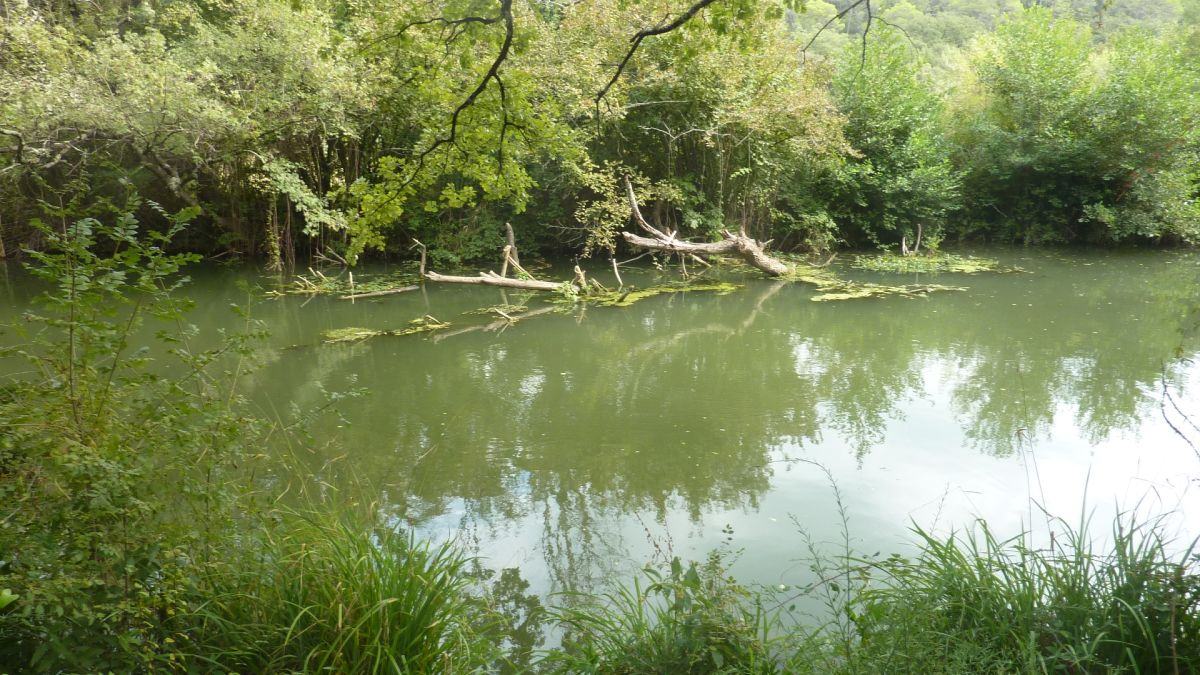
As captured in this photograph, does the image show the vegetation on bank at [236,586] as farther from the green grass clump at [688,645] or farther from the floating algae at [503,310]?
the floating algae at [503,310]

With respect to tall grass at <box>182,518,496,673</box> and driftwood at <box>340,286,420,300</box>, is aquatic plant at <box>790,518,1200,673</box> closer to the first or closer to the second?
tall grass at <box>182,518,496,673</box>

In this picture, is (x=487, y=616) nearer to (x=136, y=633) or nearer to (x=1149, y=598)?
(x=136, y=633)

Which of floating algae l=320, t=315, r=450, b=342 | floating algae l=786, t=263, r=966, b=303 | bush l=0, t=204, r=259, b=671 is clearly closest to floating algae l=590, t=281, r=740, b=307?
floating algae l=786, t=263, r=966, b=303

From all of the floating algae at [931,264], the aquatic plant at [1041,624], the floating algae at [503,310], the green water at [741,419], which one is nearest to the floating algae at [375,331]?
the green water at [741,419]

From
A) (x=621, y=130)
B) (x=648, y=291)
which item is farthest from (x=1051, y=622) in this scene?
(x=621, y=130)

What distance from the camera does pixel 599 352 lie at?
7957 mm

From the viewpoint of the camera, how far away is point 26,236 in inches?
564

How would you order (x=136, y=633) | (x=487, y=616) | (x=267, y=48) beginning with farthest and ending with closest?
1. (x=267, y=48)
2. (x=487, y=616)
3. (x=136, y=633)

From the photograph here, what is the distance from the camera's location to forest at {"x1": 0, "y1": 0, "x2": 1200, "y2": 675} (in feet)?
7.14

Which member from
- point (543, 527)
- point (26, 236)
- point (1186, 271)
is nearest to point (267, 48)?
point (26, 236)

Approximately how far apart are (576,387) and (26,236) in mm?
13586

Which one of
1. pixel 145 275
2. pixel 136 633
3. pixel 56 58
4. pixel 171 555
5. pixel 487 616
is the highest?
pixel 56 58

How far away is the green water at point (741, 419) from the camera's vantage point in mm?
4008

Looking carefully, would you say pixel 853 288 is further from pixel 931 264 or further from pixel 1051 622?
pixel 1051 622
